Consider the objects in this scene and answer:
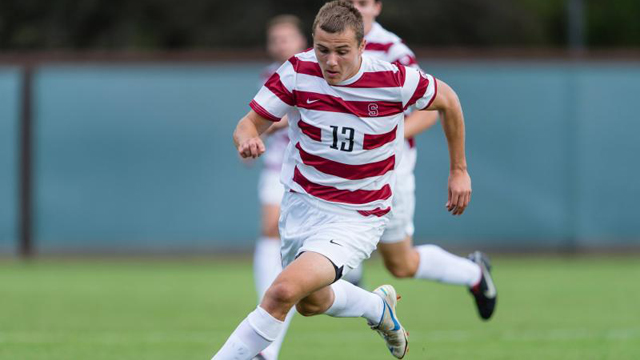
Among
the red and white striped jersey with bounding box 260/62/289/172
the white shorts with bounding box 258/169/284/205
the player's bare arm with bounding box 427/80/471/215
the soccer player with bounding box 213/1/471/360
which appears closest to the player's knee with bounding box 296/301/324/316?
the soccer player with bounding box 213/1/471/360

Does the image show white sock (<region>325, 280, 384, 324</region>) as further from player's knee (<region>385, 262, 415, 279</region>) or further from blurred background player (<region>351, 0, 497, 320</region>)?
player's knee (<region>385, 262, 415, 279</region>)

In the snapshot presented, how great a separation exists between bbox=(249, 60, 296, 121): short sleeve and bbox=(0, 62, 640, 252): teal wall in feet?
29.1

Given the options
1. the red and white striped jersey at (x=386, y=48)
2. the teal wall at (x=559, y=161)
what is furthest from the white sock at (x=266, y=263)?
the teal wall at (x=559, y=161)

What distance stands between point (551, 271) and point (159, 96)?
5397mm

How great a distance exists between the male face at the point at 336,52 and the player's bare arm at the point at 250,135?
395 mm

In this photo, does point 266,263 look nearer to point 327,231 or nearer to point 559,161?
point 327,231

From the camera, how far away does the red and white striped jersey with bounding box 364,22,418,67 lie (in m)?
6.89

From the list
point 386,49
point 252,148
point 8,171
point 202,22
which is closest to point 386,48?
point 386,49

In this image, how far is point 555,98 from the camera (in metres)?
14.7

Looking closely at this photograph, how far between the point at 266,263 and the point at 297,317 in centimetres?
173

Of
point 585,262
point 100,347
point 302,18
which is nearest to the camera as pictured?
point 100,347

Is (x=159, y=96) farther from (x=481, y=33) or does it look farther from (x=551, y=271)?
(x=481, y=33)

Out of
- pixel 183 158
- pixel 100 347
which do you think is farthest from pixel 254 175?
pixel 100 347

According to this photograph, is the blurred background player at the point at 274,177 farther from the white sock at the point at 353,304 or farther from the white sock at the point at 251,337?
the white sock at the point at 251,337
